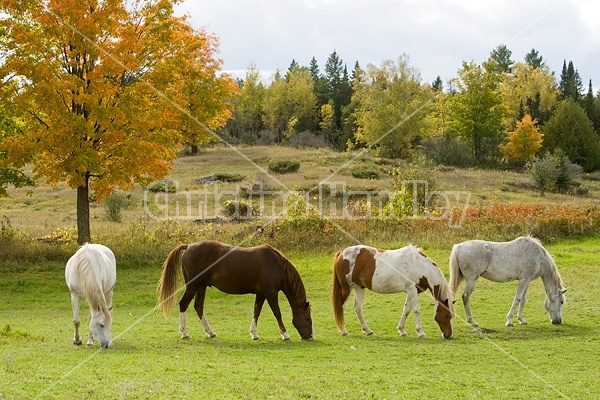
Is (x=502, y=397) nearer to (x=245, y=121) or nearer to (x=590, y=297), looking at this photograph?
(x=590, y=297)

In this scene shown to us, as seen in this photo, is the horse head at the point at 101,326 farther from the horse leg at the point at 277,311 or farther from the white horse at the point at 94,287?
the horse leg at the point at 277,311

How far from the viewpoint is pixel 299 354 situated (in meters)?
9.70

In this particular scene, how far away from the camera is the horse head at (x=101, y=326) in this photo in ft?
32.3

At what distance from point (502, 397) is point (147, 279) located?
1270 cm

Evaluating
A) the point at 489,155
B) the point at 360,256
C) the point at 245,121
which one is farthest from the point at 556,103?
the point at 360,256

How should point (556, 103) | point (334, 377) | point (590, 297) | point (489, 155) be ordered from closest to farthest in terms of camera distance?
point (334, 377) → point (590, 297) → point (489, 155) → point (556, 103)


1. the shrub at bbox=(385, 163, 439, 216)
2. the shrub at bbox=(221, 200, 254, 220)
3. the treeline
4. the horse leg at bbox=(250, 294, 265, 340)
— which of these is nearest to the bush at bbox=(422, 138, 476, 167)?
the treeline

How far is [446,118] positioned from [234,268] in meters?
57.8

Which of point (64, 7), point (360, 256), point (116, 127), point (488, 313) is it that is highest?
point (64, 7)

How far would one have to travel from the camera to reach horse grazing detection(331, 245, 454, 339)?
11594mm

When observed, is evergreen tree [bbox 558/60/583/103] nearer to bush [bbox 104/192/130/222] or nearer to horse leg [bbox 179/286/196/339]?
bush [bbox 104/192/130/222]

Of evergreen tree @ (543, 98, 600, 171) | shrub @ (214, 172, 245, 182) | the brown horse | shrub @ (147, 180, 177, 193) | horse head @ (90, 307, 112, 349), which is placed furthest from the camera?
evergreen tree @ (543, 98, 600, 171)

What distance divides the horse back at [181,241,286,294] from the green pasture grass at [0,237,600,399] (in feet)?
3.11

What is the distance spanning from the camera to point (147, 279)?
18.0 metres
